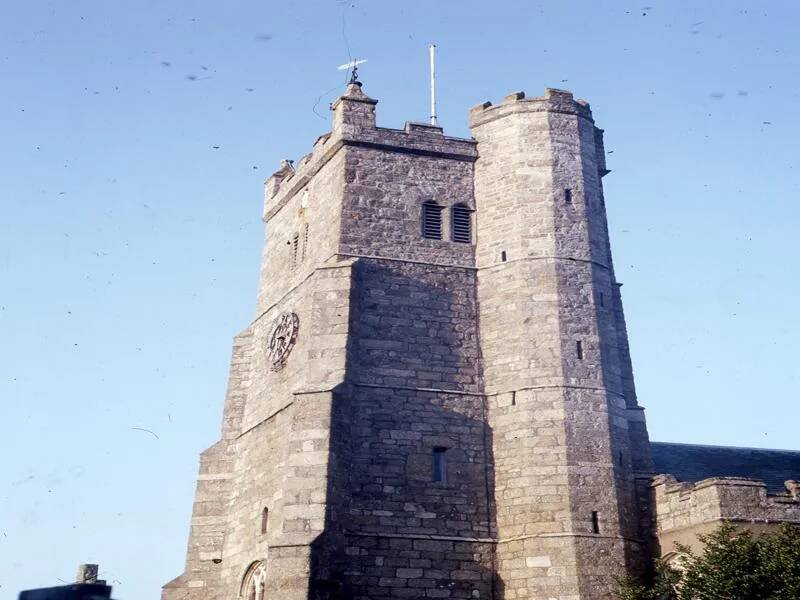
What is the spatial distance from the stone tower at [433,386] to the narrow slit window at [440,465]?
0.50 ft

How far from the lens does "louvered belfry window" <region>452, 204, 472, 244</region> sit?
77.7 ft

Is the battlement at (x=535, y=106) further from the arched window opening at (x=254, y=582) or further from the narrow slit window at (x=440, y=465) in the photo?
the arched window opening at (x=254, y=582)

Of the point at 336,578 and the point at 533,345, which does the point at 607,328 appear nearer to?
the point at 533,345

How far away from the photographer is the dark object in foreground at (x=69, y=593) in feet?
19.7

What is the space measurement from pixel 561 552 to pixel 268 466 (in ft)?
23.5

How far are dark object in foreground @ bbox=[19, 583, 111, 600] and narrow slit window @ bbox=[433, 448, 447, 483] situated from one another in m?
14.8

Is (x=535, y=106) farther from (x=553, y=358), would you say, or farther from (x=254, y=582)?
(x=254, y=582)

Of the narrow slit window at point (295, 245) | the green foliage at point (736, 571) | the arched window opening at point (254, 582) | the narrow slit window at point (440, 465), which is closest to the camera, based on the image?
the green foliage at point (736, 571)

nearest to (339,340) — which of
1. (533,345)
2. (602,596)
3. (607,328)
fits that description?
(533,345)

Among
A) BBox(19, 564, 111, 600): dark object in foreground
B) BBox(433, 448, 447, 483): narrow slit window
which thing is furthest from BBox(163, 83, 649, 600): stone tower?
BBox(19, 564, 111, 600): dark object in foreground

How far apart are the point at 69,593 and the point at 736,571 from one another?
13.4 m

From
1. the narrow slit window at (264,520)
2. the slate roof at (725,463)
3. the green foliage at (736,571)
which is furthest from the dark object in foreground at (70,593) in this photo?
the slate roof at (725,463)

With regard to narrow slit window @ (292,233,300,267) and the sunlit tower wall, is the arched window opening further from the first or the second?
narrow slit window @ (292,233,300,267)

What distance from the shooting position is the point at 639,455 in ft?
70.0
